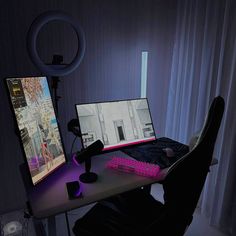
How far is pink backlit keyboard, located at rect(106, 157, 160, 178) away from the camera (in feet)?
4.14

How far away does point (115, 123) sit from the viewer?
5.14ft

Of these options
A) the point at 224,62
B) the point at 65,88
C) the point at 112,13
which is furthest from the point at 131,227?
the point at 112,13

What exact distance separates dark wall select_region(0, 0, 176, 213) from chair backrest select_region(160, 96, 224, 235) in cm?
123

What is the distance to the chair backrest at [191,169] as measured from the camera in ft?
2.80

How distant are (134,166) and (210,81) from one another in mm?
973

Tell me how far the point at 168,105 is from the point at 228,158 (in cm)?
82

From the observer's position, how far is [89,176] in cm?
123

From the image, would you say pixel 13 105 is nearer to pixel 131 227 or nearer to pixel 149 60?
pixel 131 227

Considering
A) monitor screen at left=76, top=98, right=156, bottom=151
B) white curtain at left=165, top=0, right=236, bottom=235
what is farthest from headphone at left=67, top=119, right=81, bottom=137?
white curtain at left=165, top=0, right=236, bottom=235

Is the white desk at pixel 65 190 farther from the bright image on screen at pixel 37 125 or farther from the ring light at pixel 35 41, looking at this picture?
the ring light at pixel 35 41

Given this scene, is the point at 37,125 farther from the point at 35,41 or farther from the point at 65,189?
the point at 35,41

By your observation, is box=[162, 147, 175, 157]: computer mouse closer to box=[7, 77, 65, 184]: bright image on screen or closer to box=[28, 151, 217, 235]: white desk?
box=[28, 151, 217, 235]: white desk

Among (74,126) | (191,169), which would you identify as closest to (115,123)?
(74,126)

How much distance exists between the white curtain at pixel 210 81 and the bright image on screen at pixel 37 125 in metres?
1.21
